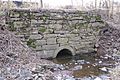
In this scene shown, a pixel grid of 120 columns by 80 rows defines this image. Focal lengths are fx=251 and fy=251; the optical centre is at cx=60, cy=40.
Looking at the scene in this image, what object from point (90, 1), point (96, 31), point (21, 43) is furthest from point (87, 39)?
point (90, 1)

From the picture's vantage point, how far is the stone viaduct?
765cm

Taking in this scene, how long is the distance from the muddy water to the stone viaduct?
32 cm

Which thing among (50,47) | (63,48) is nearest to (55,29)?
(50,47)

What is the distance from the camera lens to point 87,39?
8.98 m

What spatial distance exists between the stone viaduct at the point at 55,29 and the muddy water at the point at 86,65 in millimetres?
320

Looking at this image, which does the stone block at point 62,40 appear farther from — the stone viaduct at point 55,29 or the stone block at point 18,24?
the stone block at point 18,24

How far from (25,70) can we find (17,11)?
2529mm

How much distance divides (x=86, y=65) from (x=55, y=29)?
1542mm

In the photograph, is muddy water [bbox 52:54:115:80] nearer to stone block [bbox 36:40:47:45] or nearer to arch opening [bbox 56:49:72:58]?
arch opening [bbox 56:49:72:58]

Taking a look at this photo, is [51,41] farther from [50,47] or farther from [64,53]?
[64,53]

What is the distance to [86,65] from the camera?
25.6 feet

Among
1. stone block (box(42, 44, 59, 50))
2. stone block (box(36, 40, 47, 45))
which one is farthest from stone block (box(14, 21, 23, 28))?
stone block (box(42, 44, 59, 50))

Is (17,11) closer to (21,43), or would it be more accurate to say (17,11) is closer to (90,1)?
(21,43)

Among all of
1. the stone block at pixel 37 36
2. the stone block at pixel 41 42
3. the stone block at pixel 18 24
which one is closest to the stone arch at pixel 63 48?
the stone block at pixel 41 42
